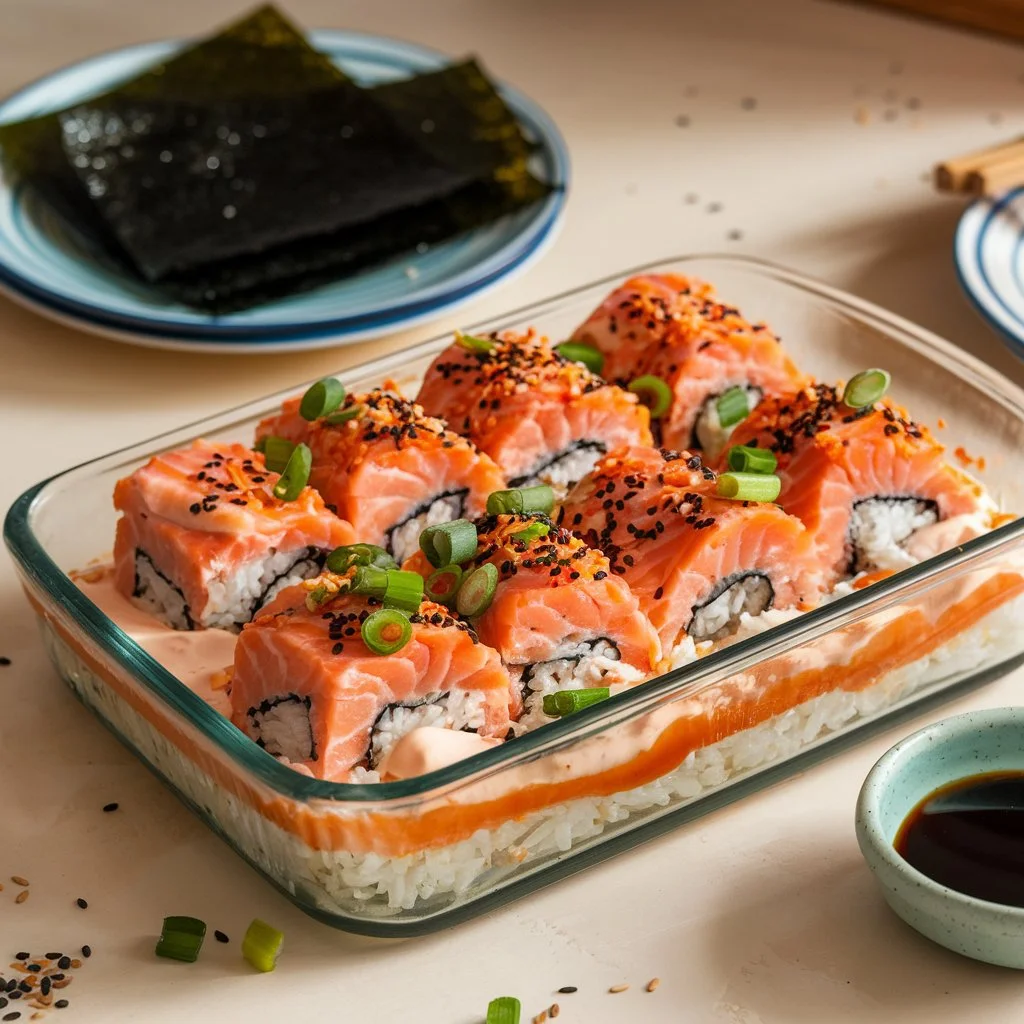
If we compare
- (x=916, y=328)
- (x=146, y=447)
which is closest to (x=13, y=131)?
(x=146, y=447)

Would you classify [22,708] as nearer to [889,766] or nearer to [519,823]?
[519,823]

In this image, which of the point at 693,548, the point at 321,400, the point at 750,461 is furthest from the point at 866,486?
the point at 321,400

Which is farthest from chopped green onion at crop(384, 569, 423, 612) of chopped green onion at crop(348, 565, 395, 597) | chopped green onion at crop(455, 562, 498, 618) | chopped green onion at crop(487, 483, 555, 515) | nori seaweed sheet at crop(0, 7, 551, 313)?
nori seaweed sheet at crop(0, 7, 551, 313)

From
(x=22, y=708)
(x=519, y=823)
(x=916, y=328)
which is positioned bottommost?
(x=22, y=708)

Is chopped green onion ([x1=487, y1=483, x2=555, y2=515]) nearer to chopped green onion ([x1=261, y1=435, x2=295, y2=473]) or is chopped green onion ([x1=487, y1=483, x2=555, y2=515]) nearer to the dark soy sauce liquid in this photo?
chopped green onion ([x1=261, y1=435, x2=295, y2=473])

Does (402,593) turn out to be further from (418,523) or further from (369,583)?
(418,523)

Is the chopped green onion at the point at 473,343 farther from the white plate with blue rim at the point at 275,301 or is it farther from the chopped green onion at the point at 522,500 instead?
the white plate with blue rim at the point at 275,301
